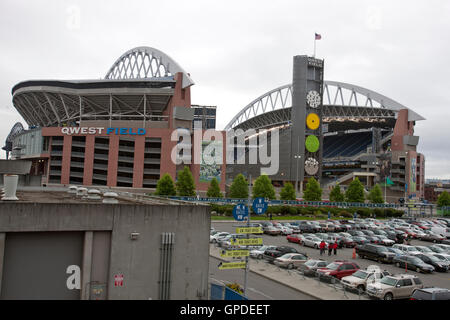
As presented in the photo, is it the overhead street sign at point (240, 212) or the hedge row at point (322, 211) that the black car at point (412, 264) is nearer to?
the overhead street sign at point (240, 212)

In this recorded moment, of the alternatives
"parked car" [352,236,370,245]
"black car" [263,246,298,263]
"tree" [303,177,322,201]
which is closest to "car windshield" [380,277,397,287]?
"black car" [263,246,298,263]

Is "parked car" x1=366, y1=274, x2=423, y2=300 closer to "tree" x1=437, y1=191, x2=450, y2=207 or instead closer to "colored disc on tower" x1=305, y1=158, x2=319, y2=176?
"tree" x1=437, y1=191, x2=450, y2=207

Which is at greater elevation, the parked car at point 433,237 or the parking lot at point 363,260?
the parked car at point 433,237

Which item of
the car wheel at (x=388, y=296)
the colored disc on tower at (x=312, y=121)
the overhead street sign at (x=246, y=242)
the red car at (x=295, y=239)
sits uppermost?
the colored disc on tower at (x=312, y=121)

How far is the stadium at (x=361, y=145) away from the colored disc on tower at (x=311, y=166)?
8.31 feet

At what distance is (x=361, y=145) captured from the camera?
161 m

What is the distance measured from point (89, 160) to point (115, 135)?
8.97 meters

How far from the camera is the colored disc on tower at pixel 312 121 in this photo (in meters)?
116

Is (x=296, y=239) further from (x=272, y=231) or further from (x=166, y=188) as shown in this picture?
(x=166, y=188)

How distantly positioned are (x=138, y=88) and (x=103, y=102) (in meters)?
13.1

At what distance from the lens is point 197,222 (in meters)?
16.4

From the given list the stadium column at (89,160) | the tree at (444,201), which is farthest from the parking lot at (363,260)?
the tree at (444,201)
